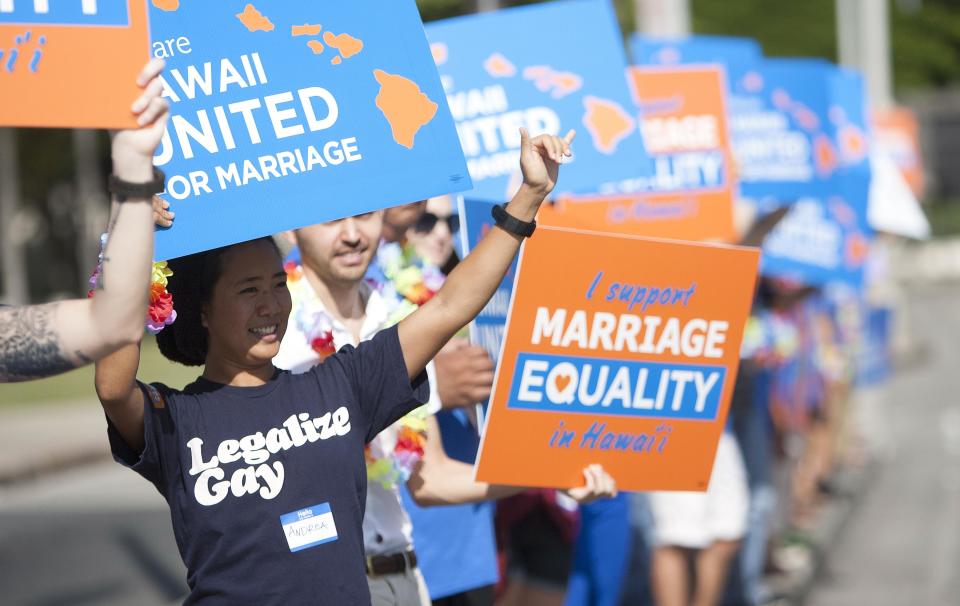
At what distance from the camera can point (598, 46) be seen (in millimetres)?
5055

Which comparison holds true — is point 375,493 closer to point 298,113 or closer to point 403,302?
point 403,302

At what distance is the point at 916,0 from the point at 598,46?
55.2m

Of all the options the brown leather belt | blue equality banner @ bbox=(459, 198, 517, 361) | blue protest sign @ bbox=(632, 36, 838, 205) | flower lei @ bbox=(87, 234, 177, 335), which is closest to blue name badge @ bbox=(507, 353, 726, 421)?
blue equality banner @ bbox=(459, 198, 517, 361)

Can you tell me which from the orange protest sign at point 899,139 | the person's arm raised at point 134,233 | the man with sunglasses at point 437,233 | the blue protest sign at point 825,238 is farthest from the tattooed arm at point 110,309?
the orange protest sign at point 899,139

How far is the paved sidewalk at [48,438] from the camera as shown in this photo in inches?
585

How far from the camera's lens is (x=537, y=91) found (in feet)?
16.3

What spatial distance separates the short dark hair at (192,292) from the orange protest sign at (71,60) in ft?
2.11

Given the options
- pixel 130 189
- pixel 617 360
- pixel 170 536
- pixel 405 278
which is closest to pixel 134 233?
pixel 130 189

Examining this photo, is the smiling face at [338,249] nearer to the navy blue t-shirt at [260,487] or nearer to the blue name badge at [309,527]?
the navy blue t-shirt at [260,487]

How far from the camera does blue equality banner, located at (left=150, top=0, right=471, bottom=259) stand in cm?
321

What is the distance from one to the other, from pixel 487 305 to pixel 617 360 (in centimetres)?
46

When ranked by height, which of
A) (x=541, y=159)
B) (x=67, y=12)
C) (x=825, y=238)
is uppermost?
(x=67, y=12)

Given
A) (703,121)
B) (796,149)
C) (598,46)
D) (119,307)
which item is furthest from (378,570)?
(796,149)

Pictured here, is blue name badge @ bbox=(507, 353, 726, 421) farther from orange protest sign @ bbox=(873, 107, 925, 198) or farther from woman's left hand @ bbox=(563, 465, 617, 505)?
orange protest sign @ bbox=(873, 107, 925, 198)
